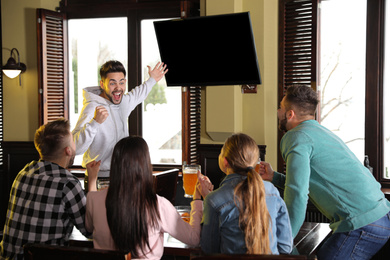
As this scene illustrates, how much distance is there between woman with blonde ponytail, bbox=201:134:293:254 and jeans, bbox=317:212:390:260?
0.38 metres

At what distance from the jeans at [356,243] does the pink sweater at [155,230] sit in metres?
0.67

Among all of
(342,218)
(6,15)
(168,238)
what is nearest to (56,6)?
(6,15)

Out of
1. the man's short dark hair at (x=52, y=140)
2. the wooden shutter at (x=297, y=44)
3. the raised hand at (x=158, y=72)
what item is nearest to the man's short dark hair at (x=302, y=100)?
the man's short dark hair at (x=52, y=140)

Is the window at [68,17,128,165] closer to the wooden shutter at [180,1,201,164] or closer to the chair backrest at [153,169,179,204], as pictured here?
the wooden shutter at [180,1,201,164]

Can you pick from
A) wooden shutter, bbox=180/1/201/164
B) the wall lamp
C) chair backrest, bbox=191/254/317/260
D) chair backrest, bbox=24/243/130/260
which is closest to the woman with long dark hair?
chair backrest, bbox=24/243/130/260

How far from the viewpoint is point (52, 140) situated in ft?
7.23

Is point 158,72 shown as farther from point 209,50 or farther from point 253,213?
point 253,213

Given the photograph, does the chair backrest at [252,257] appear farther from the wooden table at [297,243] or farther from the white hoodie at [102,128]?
the white hoodie at [102,128]

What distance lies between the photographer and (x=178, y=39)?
4008 millimetres

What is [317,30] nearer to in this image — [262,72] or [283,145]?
[262,72]

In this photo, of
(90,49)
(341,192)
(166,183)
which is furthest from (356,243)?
(90,49)

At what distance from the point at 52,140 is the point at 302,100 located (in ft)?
3.91

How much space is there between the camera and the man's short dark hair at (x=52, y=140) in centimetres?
220

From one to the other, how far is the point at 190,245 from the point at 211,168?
2.37 m
